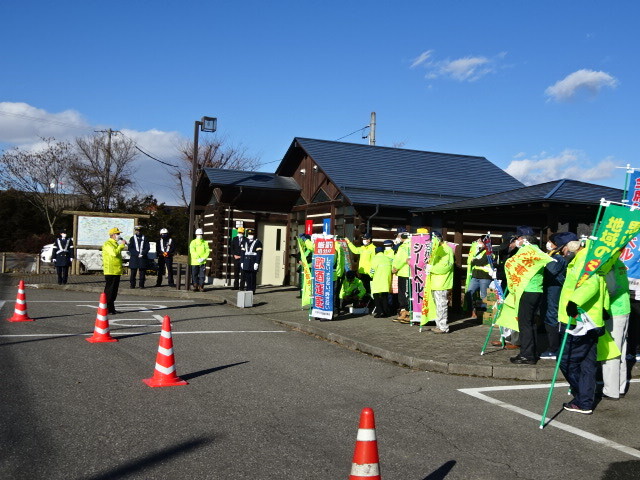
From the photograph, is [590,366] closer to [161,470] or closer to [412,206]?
[161,470]

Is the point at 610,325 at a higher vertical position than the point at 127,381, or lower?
higher

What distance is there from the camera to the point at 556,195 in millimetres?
13148

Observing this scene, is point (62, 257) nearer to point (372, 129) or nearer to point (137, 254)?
point (137, 254)

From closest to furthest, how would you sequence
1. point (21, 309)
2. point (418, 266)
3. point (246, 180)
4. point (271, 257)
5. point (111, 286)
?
point (21, 309)
point (418, 266)
point (111, 286)
point (246, 180)
point (271, 257)

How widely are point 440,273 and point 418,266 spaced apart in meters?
1.07

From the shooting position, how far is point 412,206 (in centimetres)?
1797

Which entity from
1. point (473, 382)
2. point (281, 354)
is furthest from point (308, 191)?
point (473, 382)

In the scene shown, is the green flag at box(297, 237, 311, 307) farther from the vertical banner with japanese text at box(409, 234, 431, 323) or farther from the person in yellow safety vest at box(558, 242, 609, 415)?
the person in yellow safety vest at box(558, 242, 609, 415)

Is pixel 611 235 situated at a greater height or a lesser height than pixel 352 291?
greater

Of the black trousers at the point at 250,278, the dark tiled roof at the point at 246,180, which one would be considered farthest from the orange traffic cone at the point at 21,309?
the dark tiled roof at the point at 246,180

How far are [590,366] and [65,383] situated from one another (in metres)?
5.81

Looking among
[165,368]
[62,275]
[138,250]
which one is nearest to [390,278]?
[165,368]

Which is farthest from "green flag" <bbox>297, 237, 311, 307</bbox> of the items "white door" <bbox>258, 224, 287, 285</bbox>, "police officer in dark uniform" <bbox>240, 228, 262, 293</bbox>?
"white door" <bbox>258, 224, 287, 285</bbox>

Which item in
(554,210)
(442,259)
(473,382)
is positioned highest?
(554,210)
